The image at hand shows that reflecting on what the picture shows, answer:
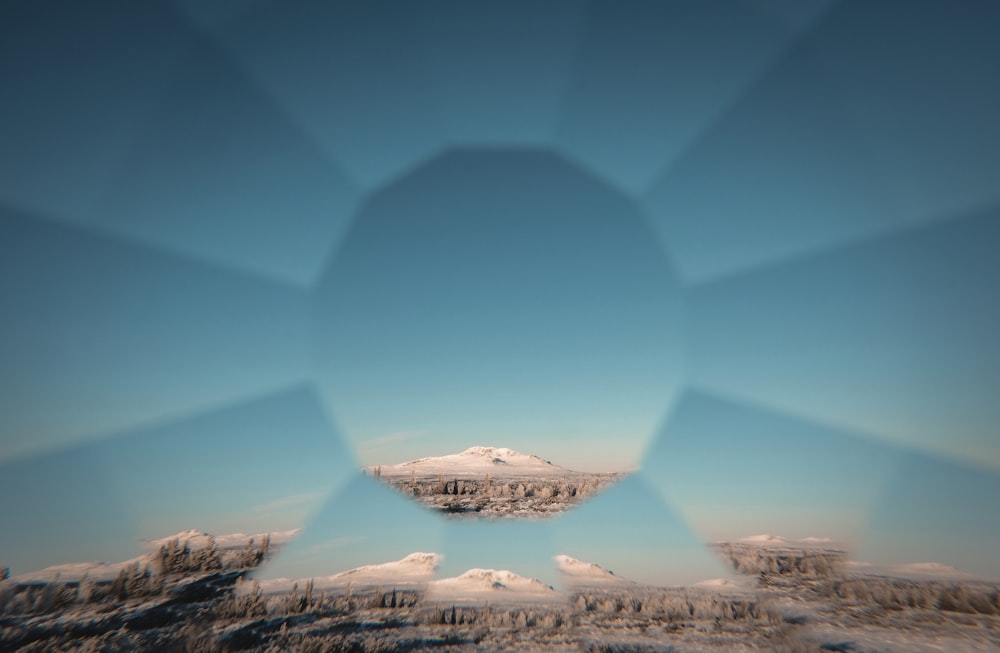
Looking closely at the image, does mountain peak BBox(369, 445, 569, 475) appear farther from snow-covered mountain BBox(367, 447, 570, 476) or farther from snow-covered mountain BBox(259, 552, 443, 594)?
snow-covered mountain BBox(259, 552, 443, 594)

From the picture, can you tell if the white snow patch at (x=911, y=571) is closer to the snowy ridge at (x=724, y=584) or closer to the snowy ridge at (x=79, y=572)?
the snowy ridge at (x=724, y=584)

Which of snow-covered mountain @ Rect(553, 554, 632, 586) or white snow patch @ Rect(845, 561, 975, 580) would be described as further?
snow-covered mountain @ Rect(553, 554, 632, 586)

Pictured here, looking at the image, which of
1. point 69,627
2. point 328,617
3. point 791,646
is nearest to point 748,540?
point 791,646

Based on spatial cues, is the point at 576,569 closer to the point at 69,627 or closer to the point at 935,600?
the point at 935,600

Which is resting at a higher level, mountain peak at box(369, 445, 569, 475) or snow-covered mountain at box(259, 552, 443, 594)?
mountain peak at box(369, 445, 569, 475)

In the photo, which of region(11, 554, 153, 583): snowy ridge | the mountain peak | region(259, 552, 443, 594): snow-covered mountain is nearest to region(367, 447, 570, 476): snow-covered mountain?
the mountain peak

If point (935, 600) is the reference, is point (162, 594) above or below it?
above
